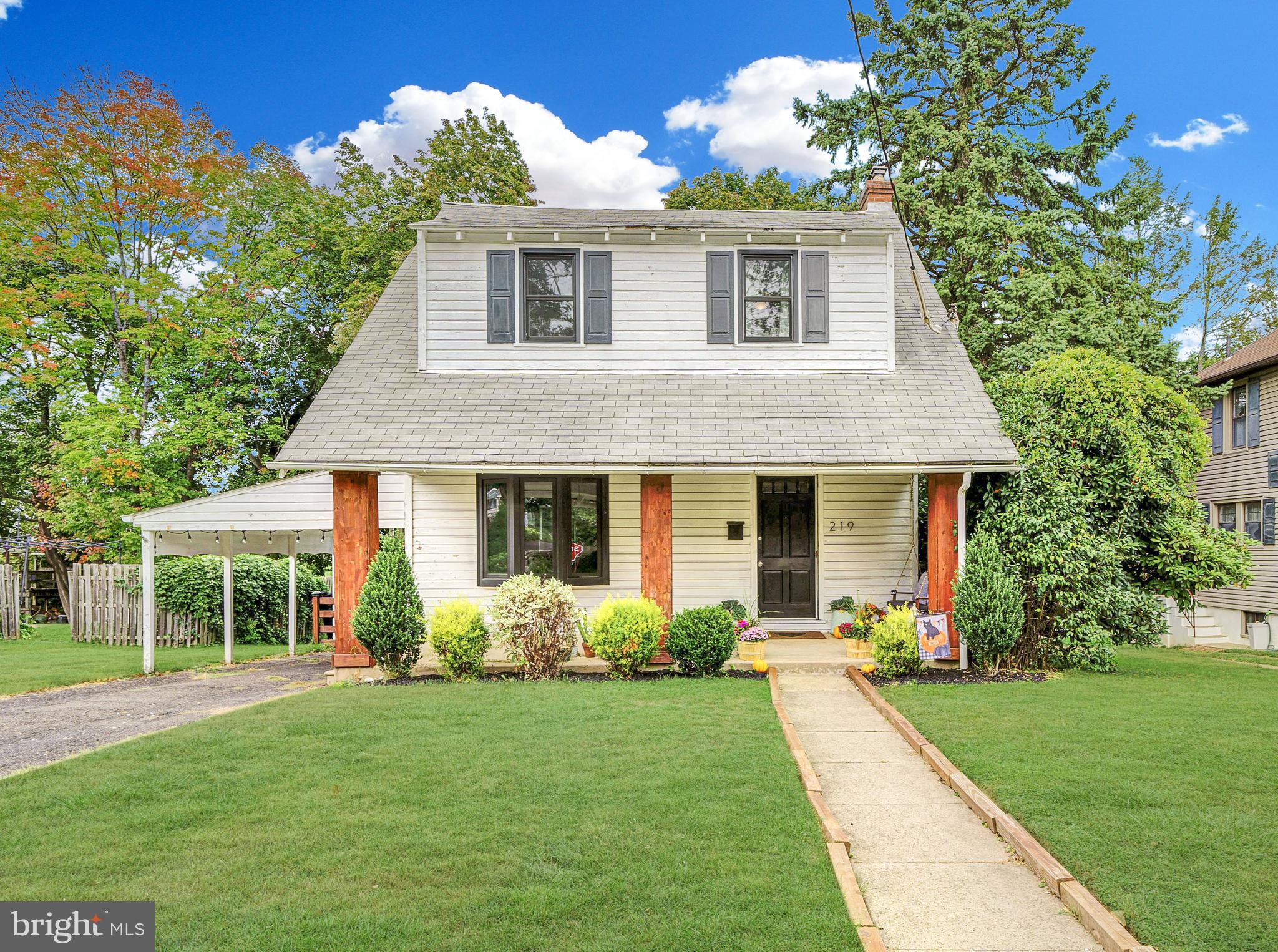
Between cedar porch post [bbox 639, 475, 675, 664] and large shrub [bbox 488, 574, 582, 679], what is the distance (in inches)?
44.9

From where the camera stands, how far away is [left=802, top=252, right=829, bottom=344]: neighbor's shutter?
11227 mm

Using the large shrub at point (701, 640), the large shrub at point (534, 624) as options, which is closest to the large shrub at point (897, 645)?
the large shrub at point (701, 640)

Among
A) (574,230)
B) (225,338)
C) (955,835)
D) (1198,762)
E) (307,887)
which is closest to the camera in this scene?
(307,887)

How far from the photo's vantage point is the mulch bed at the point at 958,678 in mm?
9062

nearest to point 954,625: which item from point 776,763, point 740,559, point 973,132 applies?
point 740,559

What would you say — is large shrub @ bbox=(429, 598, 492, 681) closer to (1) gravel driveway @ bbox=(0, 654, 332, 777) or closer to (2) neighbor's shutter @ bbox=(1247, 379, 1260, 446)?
(1) gravel driveway @ bbox=(0, 654, 332, 777)

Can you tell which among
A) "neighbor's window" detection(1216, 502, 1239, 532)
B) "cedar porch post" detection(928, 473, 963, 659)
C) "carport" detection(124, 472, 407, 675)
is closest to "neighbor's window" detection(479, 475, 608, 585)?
"carport" detection(124, 472, 407, 675)

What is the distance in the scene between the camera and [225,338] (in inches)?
744

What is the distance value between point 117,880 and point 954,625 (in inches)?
345

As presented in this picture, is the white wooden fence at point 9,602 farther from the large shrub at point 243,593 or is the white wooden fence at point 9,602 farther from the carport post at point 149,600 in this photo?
the carport post at point 149,600

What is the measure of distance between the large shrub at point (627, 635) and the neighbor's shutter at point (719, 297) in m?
4.37

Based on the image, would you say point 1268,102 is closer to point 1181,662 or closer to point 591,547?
point 1181,662

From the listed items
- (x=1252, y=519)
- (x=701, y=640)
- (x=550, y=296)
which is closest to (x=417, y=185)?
(x=550, y=296)

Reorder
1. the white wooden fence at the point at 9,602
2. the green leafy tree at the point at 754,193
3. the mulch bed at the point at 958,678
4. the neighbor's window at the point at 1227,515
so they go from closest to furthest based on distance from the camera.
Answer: the mulch bed at the point at 958,678 → the white wooden fence at the point at 9,602 → the neighbor's window at the point at 1227,515 → the green leafy tree at the point at 754,193
